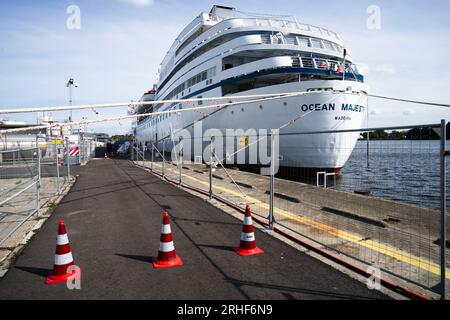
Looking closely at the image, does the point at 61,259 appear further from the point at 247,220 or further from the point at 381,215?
the point at 381,215

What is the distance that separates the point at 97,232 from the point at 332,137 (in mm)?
11896

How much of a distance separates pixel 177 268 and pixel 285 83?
12951mm

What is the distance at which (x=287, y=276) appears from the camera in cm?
412

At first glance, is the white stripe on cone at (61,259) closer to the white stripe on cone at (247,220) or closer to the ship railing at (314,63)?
the white stripe on cone at (247,220)

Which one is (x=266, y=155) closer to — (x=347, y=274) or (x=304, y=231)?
(x=304, y=231)

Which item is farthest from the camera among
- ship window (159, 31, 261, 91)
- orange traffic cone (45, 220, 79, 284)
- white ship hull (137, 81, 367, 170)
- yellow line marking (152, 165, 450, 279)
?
ship window (159, 31, 261, 91)

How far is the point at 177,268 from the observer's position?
4.34 m

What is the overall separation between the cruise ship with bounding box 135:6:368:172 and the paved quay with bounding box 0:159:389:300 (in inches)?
245

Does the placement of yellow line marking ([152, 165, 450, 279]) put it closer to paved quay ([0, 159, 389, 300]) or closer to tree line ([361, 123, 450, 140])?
paved quay ([0, 159, 389, 300])

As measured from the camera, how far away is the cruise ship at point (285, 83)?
556 inches

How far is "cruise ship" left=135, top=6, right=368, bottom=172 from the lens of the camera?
46.3 feet

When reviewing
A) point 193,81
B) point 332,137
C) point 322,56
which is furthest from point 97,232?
point 193,81

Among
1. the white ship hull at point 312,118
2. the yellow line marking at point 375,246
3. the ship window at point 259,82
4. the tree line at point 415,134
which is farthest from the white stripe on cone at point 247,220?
the ship window at point 259,82

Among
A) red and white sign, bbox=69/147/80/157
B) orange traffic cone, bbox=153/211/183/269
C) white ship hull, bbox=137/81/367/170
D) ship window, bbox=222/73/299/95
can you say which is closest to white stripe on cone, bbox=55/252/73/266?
orange traffic cone, bbox=153/211/183/269
